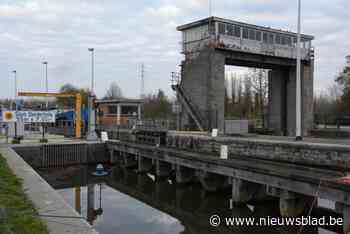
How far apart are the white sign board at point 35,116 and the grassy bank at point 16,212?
1842 cm

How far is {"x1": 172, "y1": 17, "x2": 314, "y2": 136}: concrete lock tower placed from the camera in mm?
28344

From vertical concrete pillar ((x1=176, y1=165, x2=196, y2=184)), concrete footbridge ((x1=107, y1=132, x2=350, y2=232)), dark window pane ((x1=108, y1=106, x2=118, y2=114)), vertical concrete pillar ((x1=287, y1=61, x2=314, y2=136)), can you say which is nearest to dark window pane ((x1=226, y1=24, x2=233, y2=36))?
vertical concrete pillar ((x1=287, y1=61, x2=314, y2=136))

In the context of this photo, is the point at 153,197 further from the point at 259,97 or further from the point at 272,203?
the point at 259,97

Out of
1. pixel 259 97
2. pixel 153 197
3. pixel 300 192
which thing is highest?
pixel 259 97

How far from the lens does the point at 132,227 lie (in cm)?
1116

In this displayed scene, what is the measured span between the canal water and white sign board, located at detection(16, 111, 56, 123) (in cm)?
944

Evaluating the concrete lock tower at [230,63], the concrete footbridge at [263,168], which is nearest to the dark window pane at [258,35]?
the concrete lock tower at [230,63]

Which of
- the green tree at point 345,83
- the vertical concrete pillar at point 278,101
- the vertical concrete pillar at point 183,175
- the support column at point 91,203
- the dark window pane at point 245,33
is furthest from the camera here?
the green tree at point 345,83

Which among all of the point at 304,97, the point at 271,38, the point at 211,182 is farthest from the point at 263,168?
the point at 304,97

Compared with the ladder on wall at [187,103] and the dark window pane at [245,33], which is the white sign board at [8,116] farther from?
the dark window pane at [245,33]

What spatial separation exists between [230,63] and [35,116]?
57.4 ft

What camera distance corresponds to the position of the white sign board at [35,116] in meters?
28.2

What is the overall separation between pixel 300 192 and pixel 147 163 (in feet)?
41.1

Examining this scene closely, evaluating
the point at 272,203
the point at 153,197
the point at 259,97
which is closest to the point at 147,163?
the point at 153,197
